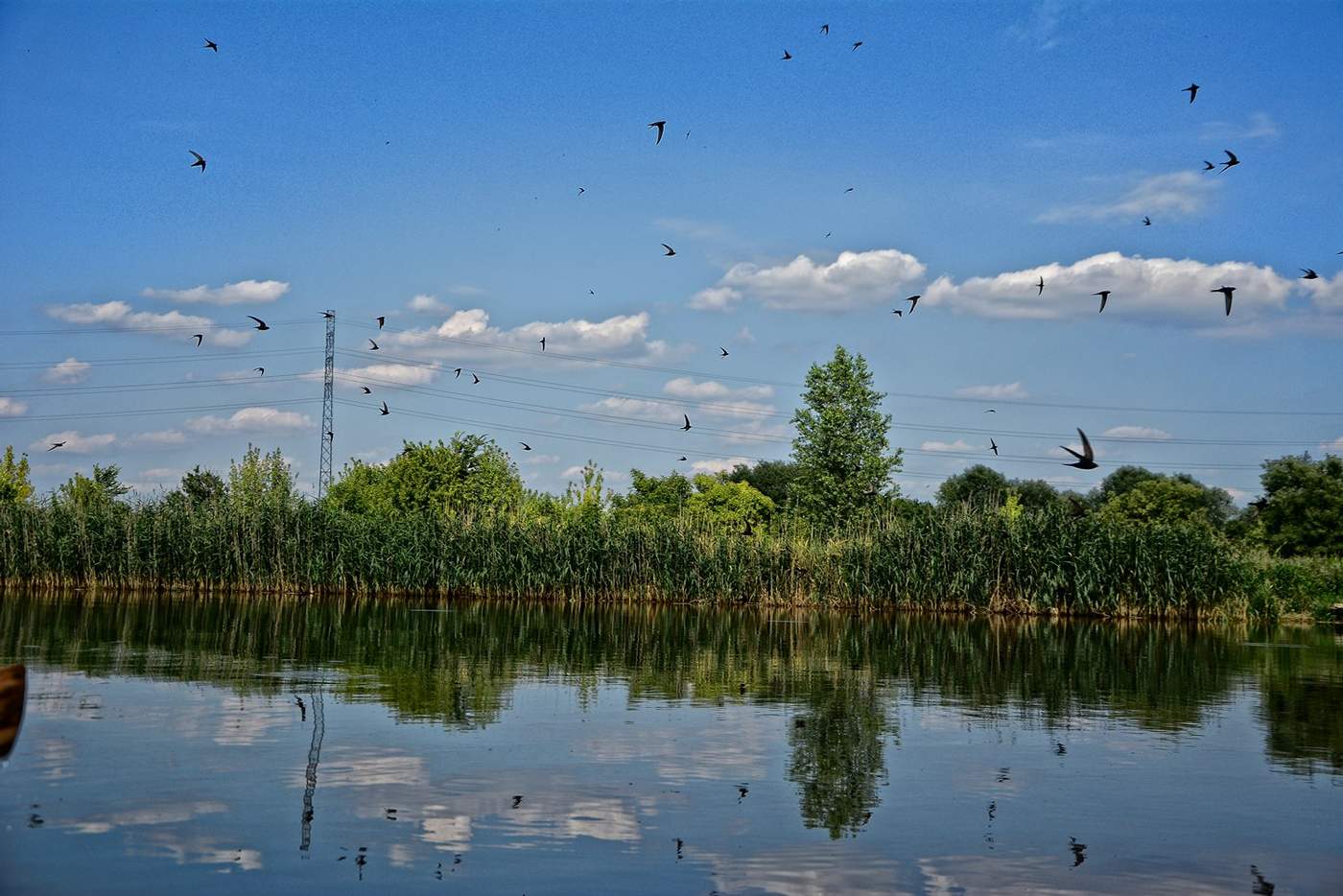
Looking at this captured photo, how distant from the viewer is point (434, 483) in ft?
284

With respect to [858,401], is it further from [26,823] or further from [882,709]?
[26,823]

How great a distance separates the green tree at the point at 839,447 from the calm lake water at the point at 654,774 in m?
43.9

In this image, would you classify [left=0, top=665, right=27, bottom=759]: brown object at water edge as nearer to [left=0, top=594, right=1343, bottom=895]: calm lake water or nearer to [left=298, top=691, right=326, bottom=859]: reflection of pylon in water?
[left=0, top=594, right=1343, bottom=895]: calm lake water

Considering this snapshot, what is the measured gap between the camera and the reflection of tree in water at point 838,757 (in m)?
11.1

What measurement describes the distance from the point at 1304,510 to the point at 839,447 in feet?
102

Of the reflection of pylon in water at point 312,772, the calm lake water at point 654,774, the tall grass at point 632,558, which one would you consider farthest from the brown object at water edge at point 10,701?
the tall grass at point 632,558

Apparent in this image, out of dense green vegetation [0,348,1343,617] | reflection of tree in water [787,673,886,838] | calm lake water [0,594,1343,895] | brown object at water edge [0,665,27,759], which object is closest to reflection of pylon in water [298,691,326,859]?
calm lake water [0,594,1343,895]

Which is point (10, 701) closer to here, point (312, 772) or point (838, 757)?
point (312, 772)

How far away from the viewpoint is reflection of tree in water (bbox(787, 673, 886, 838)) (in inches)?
439

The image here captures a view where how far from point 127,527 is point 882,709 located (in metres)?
38.2

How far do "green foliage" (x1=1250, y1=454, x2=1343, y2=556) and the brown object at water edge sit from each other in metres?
78.1

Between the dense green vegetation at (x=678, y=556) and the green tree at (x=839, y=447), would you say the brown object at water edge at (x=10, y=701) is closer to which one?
the dense green vegetation at (x=678, y=556)

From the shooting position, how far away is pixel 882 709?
18047 mm

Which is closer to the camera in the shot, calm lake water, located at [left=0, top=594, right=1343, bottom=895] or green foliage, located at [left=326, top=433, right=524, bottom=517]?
calm lake water, located at [left=0, top=594, right=1343, bottom=895]
